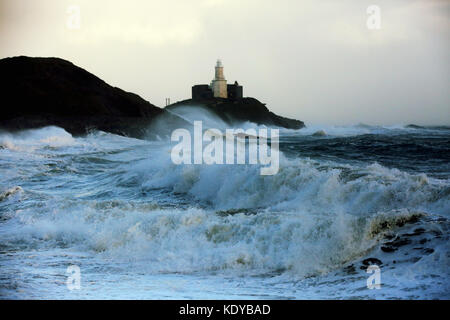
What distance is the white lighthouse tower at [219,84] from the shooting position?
64.0 m

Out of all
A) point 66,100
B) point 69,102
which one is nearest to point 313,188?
point 69,102

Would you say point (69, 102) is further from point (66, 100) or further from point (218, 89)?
point (218, 89)

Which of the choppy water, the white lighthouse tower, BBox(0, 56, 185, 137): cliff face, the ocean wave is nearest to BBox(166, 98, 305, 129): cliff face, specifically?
the white lighthouse tower

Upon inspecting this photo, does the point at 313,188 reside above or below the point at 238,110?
below

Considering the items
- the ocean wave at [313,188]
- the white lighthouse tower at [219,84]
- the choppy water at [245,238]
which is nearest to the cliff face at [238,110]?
the white lighthouse tower at [219,84]

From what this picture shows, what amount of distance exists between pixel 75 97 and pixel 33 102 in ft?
10.2

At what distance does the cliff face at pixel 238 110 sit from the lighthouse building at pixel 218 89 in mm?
843

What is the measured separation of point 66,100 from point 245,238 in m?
36.9

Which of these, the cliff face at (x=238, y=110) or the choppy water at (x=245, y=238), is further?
the cliff face at (x=238, y=110)

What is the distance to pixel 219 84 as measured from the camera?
6412 cm

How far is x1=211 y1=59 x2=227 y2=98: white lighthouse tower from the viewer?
2519 inches

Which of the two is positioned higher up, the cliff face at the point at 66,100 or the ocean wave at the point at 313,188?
the cliff face at the point at 66,100

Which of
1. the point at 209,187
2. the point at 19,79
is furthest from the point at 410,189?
the point at 19,79

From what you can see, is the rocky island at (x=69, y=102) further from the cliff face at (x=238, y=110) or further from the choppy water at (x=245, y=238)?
the choppy water at (x=245, y=238)
